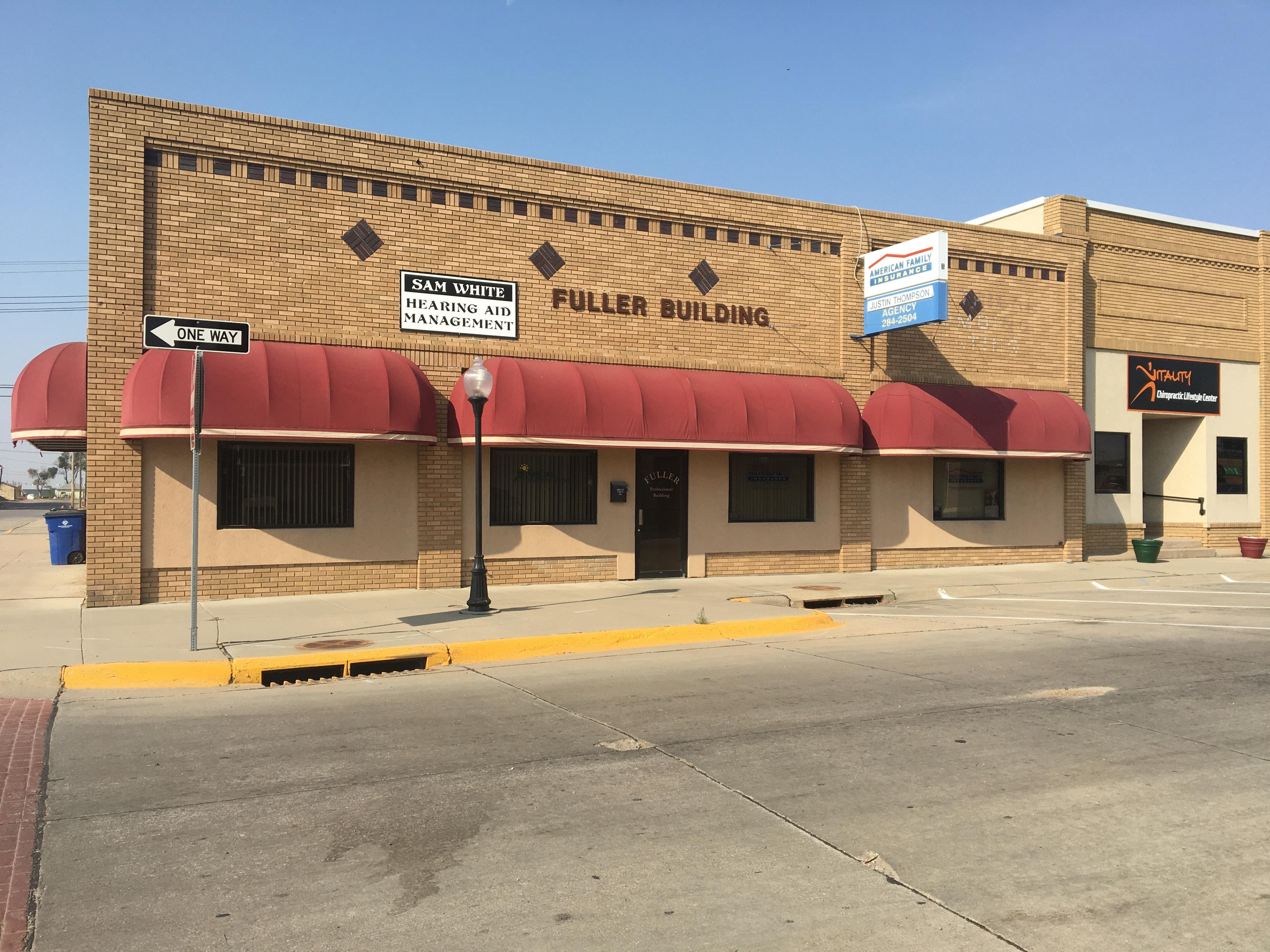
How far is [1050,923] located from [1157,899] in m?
0.65

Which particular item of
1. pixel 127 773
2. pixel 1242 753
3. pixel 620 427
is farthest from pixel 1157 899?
pixel 620 427

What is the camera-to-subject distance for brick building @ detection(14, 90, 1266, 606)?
14.5 metres

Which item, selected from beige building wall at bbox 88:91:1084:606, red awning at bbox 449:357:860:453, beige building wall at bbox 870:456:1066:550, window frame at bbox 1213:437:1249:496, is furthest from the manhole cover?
window frame at bbox 1213:437:1249:496

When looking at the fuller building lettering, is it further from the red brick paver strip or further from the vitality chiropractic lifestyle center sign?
the red brick paver strip

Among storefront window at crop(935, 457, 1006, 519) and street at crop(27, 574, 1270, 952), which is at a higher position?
storefront window at crop(935, 457, 1006, 519)

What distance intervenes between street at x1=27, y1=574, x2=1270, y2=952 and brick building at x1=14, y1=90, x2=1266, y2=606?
6090 millimetres

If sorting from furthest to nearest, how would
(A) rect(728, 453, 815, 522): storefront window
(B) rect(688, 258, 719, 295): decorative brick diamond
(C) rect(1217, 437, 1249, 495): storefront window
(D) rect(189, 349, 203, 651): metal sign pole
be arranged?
(C) rect(1217, 437, 1249, 495): storefront window, (A) rect(728, 453, 815, 522): storefront window, (B) rect(688, 258, 719, 295): decorative brick diamond, (D) rect(189, 349, 203, 651): metal sign pole

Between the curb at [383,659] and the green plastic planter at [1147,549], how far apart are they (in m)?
13.5

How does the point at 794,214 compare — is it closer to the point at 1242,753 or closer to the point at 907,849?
the point at 1242,753

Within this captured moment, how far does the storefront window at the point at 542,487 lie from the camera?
56.1 ft

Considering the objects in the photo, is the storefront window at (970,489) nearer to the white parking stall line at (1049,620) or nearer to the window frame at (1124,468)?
the window frame at (1124,468)

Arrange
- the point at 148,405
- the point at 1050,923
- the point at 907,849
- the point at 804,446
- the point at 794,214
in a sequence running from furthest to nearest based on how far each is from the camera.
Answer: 1. the point at 794,214
2. the point at 804,446
3. the point at 148,405
4. the point at 907,849
5. the point at 1050,923

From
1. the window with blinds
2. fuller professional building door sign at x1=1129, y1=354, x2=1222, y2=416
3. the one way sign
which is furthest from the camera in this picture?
fuller professional building door sign at x1=1129, y1=354, x2=1222, y2=416

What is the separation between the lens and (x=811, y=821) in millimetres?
5570
